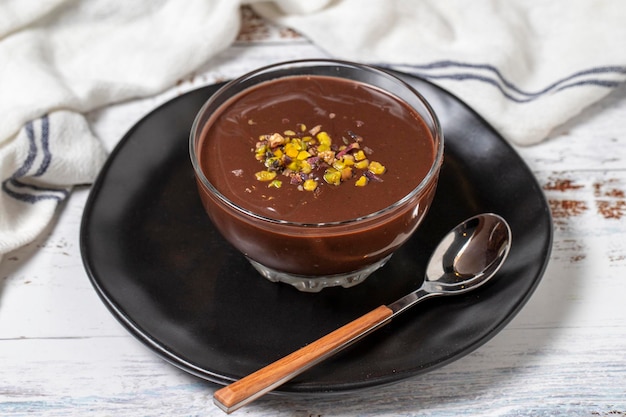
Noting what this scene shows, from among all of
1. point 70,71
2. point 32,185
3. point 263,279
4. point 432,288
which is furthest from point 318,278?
point 70,71

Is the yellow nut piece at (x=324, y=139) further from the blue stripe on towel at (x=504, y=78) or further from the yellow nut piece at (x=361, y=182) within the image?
the blue stripe on towel at (x=504, y=78)

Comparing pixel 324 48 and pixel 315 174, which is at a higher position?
pixel 315 174

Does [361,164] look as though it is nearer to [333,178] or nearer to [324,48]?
[333,178]

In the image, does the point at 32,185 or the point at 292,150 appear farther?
the point at 32,185

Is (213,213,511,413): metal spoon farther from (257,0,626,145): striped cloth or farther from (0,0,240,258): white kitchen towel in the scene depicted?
(0,0,240,258): white kitchen towel

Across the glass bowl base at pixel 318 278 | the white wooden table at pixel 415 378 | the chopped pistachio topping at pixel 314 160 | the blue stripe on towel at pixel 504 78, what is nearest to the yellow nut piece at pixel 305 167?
the chopped pistachio topping at pixel 314 160

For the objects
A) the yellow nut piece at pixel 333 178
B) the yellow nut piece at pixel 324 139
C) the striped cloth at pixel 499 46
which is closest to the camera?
the yellow nut piece at pixel 333 178

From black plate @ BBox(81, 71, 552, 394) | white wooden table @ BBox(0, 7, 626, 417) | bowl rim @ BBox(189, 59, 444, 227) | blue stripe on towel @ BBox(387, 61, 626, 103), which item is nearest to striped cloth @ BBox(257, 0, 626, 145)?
blue stripe on towel @ BBox(387, 61, 626, 103)

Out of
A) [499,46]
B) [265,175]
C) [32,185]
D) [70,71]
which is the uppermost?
[499,46]
